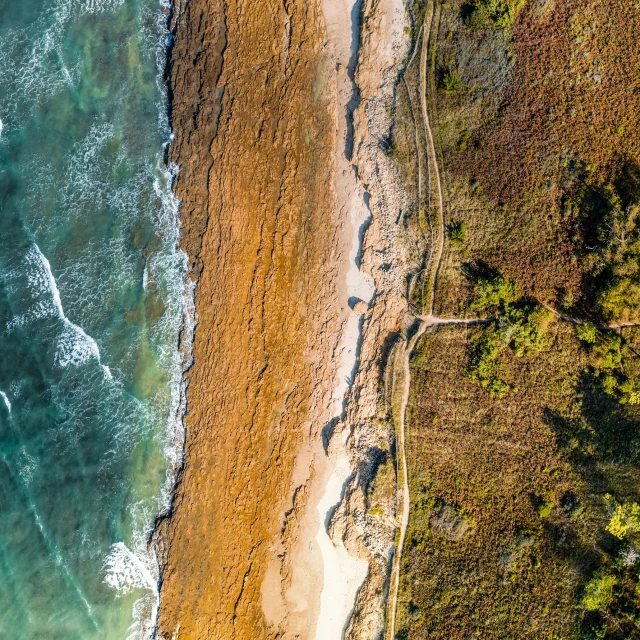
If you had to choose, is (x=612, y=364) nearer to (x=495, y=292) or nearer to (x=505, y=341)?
(x=505, y=341)

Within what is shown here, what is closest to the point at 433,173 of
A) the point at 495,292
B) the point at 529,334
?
the point at 495,292

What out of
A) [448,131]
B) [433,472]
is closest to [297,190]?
[448,131]

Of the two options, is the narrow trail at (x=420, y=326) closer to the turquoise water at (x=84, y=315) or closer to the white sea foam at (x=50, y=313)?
the turquoise water at (x=84, y=315)

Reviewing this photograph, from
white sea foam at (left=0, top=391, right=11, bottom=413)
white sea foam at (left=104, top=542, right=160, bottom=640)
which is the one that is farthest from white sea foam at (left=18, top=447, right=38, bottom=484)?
white sea foam at (left=104, top=542, right=160, bottom=640)

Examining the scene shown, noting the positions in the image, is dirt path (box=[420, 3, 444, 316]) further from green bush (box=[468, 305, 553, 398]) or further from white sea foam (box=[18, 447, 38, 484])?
white sea foam (box=[18, 447, 38, 484])

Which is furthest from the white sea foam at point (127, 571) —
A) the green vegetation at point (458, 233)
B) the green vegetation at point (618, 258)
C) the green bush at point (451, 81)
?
the green bush at point (451, 81)
